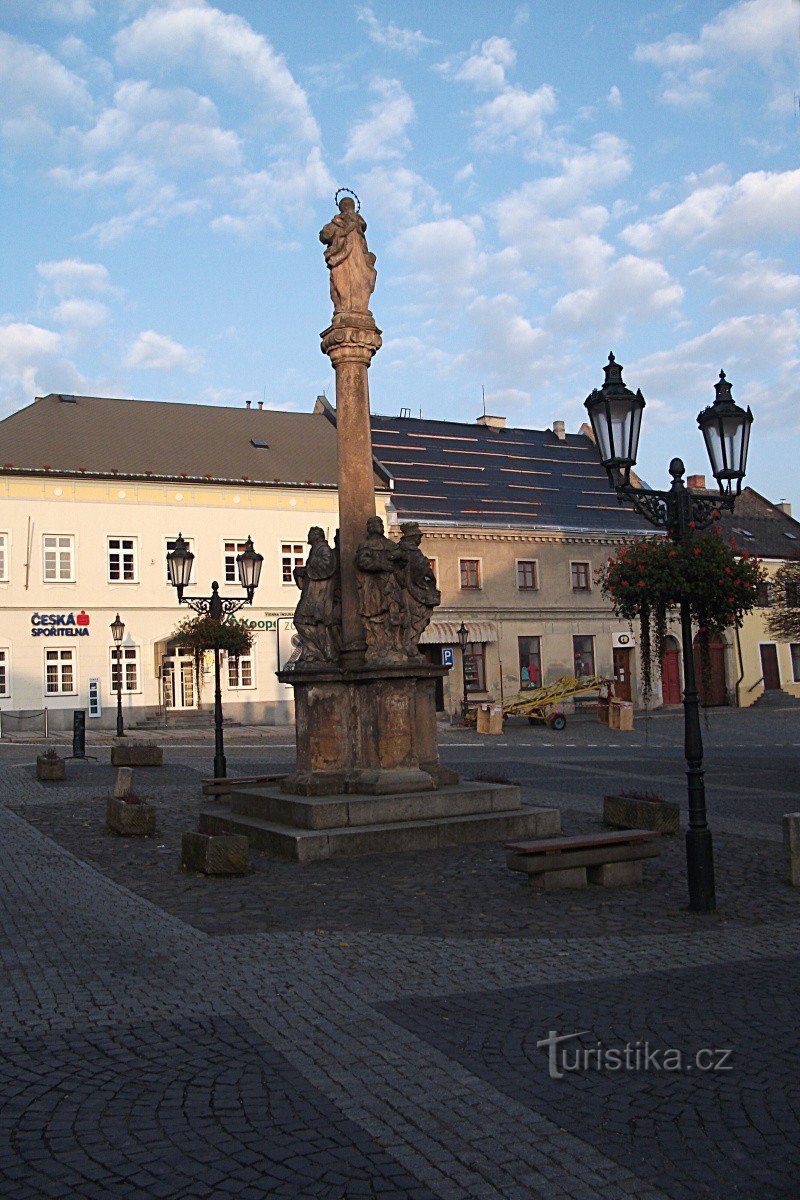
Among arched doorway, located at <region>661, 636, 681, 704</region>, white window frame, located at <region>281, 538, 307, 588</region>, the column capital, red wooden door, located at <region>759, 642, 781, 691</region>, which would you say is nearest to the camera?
the column capital

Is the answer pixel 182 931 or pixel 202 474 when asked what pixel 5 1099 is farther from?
pixel 202 474

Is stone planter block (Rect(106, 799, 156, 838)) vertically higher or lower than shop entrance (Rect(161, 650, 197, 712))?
lower

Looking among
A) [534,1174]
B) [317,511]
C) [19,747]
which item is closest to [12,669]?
Answer: [19,747]

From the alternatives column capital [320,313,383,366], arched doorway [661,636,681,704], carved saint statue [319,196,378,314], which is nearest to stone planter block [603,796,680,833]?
column capital [320,313,383,366]

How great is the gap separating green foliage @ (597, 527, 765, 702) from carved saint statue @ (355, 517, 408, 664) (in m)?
2.67

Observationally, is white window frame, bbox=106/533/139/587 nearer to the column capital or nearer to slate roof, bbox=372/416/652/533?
slate roof, bbox=372/416/652/533

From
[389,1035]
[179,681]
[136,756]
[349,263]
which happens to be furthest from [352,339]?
[179,681]

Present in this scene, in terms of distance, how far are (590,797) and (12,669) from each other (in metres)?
27.5

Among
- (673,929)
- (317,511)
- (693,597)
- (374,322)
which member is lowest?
(673,929)

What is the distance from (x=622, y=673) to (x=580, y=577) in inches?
180

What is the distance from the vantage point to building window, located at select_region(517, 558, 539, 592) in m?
45.7

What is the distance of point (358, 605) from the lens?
1249 centimetres

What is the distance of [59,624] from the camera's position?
39062 millimetres

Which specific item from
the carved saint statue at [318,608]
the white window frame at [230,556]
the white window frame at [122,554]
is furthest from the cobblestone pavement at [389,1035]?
the white window frame at [230,556]
